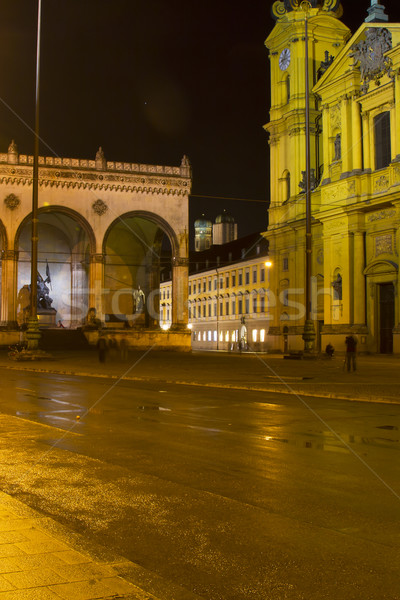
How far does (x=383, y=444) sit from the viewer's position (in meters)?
10.2

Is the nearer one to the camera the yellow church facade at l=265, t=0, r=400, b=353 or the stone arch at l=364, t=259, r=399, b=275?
the stone arch at l=364, t=259, r=399, b=275

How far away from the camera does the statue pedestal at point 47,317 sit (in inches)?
2388

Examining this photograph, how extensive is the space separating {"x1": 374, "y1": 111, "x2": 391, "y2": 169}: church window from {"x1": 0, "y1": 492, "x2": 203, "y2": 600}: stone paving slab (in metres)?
41.6

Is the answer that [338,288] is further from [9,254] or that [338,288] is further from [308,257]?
[9,254]

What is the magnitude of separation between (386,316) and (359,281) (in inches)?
114

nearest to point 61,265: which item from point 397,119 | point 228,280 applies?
point 228,280

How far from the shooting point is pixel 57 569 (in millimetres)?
4457

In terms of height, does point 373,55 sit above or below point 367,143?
above

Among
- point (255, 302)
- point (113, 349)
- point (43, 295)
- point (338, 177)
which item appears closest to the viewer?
point (113, 349)

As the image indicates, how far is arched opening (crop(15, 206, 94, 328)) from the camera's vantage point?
61750 millimetres

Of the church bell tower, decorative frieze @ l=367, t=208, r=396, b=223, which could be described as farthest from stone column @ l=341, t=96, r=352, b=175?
the church bell tower

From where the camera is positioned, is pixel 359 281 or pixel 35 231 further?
pixel 359 281

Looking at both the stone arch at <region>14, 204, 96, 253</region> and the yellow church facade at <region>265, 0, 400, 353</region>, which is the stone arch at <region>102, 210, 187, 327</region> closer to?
the stone arch at <region>14, 204, 96, 253</region>

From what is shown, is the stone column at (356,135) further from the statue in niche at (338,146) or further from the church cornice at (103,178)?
the church cornice at (103,178)
